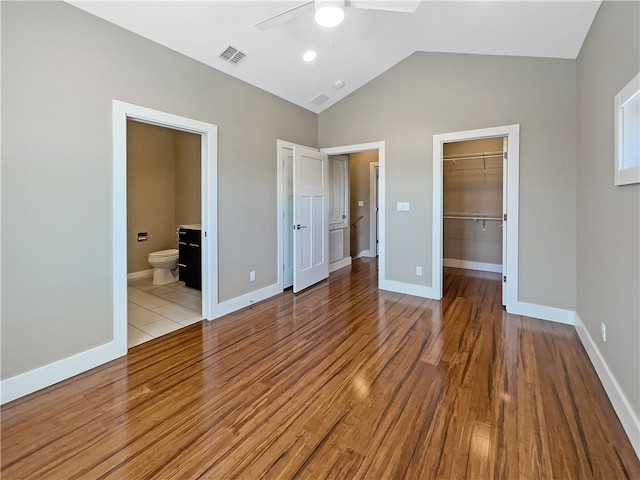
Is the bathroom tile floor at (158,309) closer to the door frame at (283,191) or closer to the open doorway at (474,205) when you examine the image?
the door frame at (283,191)

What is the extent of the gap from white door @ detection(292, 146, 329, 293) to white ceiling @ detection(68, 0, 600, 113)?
1.01 meters

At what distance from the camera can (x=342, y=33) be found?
124 inches

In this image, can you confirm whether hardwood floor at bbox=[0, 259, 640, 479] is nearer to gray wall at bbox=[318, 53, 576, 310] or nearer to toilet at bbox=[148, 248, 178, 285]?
gray wall at bbox=[318, 53, 576, 310]

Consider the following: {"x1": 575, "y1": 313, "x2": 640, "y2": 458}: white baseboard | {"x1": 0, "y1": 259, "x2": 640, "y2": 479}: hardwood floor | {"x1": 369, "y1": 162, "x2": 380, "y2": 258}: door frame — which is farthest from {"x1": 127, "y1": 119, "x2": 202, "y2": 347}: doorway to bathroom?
{"x1": 575, "y1": 313, "x2": 640, "y2": 458}: white baseboard

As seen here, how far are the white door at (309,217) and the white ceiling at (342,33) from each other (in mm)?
1011

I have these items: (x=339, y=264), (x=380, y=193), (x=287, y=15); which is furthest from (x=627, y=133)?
(x=339, y=264)

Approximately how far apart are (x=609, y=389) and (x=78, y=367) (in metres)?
3.68

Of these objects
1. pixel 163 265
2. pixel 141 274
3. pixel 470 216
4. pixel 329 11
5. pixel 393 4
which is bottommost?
pixel 141 274

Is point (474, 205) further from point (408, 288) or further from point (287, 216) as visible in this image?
point (287, 216)

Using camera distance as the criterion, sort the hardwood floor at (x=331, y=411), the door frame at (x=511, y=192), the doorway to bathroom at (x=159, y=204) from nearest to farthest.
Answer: the hardwood floor at (x=331, y=411)
the door frame at (x=511, y=192)
the doorway to bathroom at (x=159, y=204)

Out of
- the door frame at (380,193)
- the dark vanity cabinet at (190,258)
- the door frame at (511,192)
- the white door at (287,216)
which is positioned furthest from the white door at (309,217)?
the door frame at (511,192)

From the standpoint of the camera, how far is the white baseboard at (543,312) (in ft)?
10.4

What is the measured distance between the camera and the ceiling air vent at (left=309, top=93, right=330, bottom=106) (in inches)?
170

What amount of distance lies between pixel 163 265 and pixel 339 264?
3.03 meters
